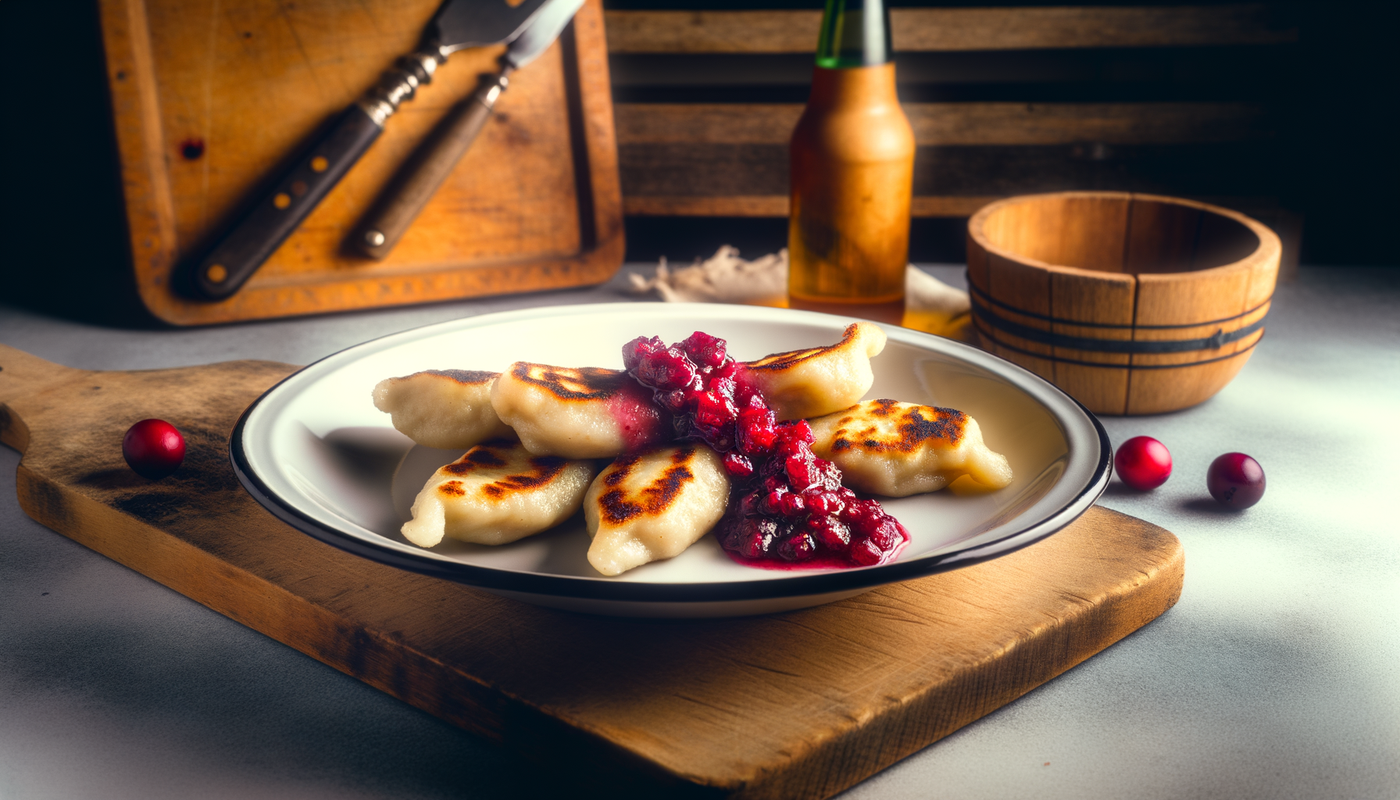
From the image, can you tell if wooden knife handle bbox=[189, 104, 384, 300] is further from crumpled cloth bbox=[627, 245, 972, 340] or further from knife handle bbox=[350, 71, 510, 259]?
crumpled cloth bbox=[627, 245, 972, 340]

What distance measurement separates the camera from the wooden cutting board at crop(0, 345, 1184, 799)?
0.85 metres

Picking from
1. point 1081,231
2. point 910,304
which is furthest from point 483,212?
point 1081,231

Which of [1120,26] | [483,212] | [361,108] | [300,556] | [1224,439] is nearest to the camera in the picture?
[300,556]

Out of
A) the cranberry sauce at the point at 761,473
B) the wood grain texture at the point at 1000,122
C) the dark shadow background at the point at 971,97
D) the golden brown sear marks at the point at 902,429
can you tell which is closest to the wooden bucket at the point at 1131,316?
the golden brown sear marks at the point at 902,429

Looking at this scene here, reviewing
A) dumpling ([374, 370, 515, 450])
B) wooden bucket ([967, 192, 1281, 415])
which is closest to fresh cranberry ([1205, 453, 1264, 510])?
wooden bucket ([967, 192, 1281, 415])

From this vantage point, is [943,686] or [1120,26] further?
[1120,26]

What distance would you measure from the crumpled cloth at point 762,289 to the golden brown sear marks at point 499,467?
961 mm

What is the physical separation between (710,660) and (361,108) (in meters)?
1.51

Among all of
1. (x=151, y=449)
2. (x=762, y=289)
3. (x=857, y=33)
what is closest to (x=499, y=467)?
(x=151, y=449)

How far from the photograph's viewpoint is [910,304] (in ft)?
6.82

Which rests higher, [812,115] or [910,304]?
[812,115]

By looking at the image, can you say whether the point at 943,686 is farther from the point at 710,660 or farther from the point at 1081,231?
the point at 1081,231

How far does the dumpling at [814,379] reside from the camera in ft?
3.71

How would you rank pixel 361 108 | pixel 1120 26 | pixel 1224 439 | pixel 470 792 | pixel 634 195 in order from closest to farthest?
pixel 470 792 < pixel 1224 439 < pixel 361 108 < pixel 1120 26 < pixel 634 195
